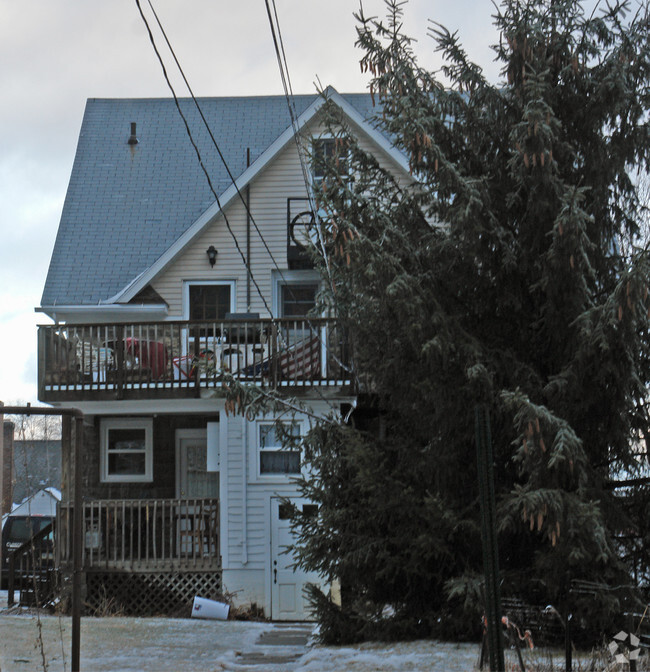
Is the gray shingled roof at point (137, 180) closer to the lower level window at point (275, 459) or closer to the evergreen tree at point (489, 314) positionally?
the lower level window at point (275, 459)

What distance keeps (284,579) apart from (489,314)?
763 cm

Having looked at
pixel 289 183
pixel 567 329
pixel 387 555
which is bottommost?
pixel 387 555

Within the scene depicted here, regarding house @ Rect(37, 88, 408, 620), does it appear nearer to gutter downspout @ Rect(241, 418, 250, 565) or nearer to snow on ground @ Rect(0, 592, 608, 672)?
gutter downspout @ Rect(241, 418, 250, 565)

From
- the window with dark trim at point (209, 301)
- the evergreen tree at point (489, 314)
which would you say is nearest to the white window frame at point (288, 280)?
the window with dark trim at point (209, 301)

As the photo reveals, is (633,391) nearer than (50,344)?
Yes

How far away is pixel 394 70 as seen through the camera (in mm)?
9891

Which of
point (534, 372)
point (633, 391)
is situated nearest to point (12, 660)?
point (534, 372)

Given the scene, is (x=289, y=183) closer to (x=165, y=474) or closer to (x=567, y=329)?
(x=165, y=474)

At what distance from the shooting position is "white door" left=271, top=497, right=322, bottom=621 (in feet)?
51.7

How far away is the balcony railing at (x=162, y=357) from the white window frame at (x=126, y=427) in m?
1.95

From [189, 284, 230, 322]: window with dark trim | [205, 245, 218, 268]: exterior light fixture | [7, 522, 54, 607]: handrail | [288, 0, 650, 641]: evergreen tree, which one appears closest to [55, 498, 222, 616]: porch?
[7, 522, 54, 607]: handrail

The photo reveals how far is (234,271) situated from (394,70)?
8759 millimetres

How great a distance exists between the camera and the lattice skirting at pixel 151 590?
1569cm

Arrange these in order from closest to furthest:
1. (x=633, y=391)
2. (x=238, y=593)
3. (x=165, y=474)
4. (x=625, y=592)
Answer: (x=625, y=592) < (x=633, y=391) < (x=238, y=593) < (x=165, y=474)
